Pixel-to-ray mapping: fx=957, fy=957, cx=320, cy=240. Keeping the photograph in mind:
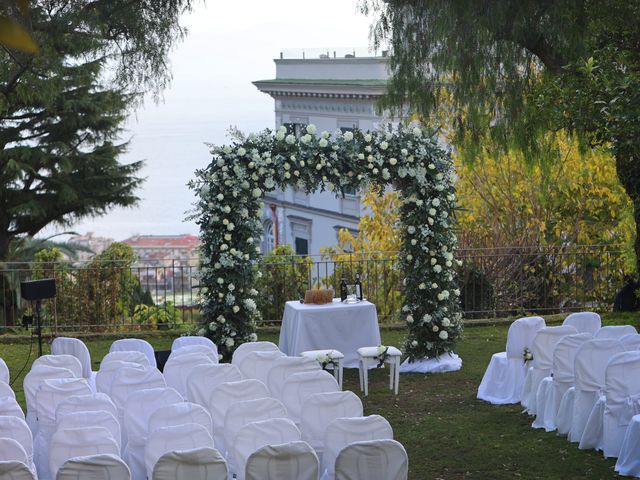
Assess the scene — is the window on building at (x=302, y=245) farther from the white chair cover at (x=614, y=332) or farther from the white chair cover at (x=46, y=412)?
the white chair cover at (x=46, y=412)

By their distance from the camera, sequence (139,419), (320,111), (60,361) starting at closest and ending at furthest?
(139,419), (60,361), (320,111)

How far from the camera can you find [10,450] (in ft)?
21.4

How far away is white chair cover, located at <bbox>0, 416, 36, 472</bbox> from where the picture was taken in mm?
7109

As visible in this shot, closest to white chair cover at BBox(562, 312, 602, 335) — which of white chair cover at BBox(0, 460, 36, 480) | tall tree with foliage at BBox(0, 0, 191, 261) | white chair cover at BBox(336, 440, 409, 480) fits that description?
white chair cover at BBox(336, 440, 409, 480)

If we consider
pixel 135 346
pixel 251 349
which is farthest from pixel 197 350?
pixel 135 346

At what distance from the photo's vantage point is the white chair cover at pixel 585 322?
11.3 m

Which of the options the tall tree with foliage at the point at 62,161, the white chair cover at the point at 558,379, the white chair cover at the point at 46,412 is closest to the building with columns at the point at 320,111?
the tall tree with foliage at the point at 62,161

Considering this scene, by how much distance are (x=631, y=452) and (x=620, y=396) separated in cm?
63

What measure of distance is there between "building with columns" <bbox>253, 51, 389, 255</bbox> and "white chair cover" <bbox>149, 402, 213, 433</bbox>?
1013 inches

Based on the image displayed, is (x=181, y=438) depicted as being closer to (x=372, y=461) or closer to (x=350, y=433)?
(x=350, y=433)

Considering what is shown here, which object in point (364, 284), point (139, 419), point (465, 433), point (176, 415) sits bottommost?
point (465, 433)

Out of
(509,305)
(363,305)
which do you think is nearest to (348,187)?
(363,305)

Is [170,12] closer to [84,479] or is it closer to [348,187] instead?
[348,187]

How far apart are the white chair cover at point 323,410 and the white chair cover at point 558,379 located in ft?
9.93
